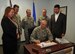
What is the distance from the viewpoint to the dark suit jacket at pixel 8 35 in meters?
2.23

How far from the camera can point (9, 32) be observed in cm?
226

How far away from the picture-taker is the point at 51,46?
2.37 m

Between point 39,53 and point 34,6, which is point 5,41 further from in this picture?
point 34,6

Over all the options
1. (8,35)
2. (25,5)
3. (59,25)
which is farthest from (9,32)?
(25,5)

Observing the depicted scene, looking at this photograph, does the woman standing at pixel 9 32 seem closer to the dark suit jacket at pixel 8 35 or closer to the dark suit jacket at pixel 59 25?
the dark suit jacket at pixel 8 35

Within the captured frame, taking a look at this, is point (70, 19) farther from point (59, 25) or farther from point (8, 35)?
point (8, 35)

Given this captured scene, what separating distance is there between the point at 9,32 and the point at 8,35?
0.07m

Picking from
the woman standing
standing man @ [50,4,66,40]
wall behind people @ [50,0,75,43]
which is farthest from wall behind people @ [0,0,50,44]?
the woman standing

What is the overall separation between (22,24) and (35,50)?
6.53ft

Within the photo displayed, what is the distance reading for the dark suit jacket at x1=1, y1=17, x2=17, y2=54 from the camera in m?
2.23

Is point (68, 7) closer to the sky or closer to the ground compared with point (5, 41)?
closer to the sky

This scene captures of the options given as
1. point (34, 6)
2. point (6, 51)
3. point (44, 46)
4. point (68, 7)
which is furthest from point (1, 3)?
point (44, 46)

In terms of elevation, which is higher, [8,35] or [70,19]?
[70,19]

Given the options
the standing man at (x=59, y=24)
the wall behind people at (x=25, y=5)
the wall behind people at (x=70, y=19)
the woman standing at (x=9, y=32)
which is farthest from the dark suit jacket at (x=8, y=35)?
the wall behind people at (x=25, y=5)
